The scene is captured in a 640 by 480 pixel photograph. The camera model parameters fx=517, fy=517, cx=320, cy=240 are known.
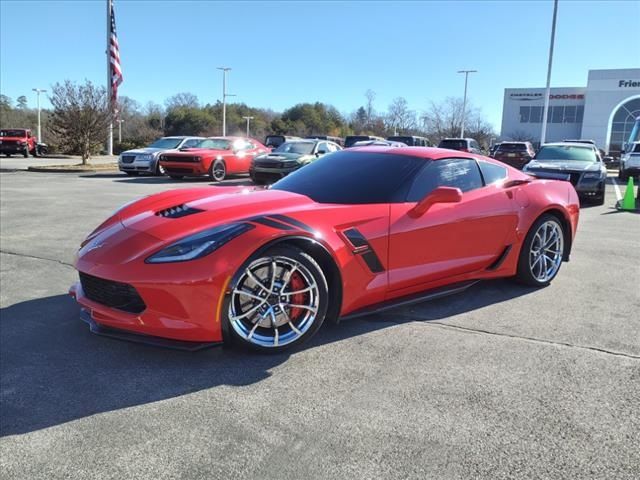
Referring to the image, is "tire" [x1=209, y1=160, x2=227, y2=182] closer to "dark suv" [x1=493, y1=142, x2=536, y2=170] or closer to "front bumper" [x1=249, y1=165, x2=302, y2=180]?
"front bumper" [x1=249, y1=165, x2=302, y2=180]

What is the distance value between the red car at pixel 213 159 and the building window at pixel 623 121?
57400 mm

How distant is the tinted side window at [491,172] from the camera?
466 centimetres

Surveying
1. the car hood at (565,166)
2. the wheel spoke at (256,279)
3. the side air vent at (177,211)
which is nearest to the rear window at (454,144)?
the car hood at (565,166)

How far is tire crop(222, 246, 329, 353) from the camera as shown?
3186 millimetres

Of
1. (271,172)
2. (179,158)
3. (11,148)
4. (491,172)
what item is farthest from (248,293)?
(11,148)

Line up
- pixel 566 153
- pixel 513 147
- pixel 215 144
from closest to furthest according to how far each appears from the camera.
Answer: pixel 566 153
pixel 215 144
pixel 513 147

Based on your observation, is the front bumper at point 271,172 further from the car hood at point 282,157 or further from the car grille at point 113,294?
the car grille at point 113,294

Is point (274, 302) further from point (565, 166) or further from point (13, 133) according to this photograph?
point (13, 133)

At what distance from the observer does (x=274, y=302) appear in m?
3.30

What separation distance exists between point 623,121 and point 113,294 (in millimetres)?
71796

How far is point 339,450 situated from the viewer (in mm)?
2350

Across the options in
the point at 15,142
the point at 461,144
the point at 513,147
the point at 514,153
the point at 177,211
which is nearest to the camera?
the point at 177,211

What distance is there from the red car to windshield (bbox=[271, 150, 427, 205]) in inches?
508

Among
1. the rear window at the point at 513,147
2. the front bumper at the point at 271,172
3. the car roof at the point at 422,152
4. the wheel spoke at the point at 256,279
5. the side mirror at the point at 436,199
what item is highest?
the rear window at the point at 513,147
